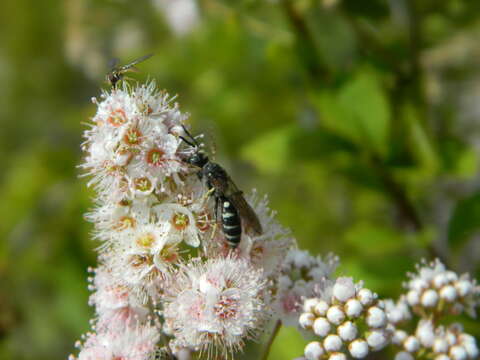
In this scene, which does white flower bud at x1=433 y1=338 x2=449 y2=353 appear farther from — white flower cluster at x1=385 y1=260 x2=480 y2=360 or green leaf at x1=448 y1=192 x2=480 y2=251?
green leaf at x1=448 y1=192 x2=480 y2=251

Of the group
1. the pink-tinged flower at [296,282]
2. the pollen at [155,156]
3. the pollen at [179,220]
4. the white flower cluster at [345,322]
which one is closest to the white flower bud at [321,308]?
the white flower cluster at [345,322]

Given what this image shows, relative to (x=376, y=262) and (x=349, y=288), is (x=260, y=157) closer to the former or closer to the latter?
(x=376, y=262)

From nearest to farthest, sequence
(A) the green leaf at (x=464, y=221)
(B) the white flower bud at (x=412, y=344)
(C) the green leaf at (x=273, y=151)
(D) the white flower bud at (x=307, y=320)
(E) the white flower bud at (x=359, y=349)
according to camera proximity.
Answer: (E) the white flower bud at (x=359, y=349) < (D) the white flower bud at (x=307, y=320) < (B) the white flower bud at (x=412, y=344) < (A) the green leaf at (x=464, y=221) < (C) the green leaf at (x=273, y=151)

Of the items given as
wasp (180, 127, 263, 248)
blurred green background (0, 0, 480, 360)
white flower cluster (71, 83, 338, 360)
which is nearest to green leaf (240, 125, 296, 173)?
blurred green background (0, 0, 480, 360)

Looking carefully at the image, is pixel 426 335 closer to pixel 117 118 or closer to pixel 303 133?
pixel 303 133

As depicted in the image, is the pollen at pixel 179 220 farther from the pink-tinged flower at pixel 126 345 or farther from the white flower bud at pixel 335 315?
the white flower bud at pixel 335 315

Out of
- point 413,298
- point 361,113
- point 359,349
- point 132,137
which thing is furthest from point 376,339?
point 361,113

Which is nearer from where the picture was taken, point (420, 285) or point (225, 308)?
point (225, 308)
